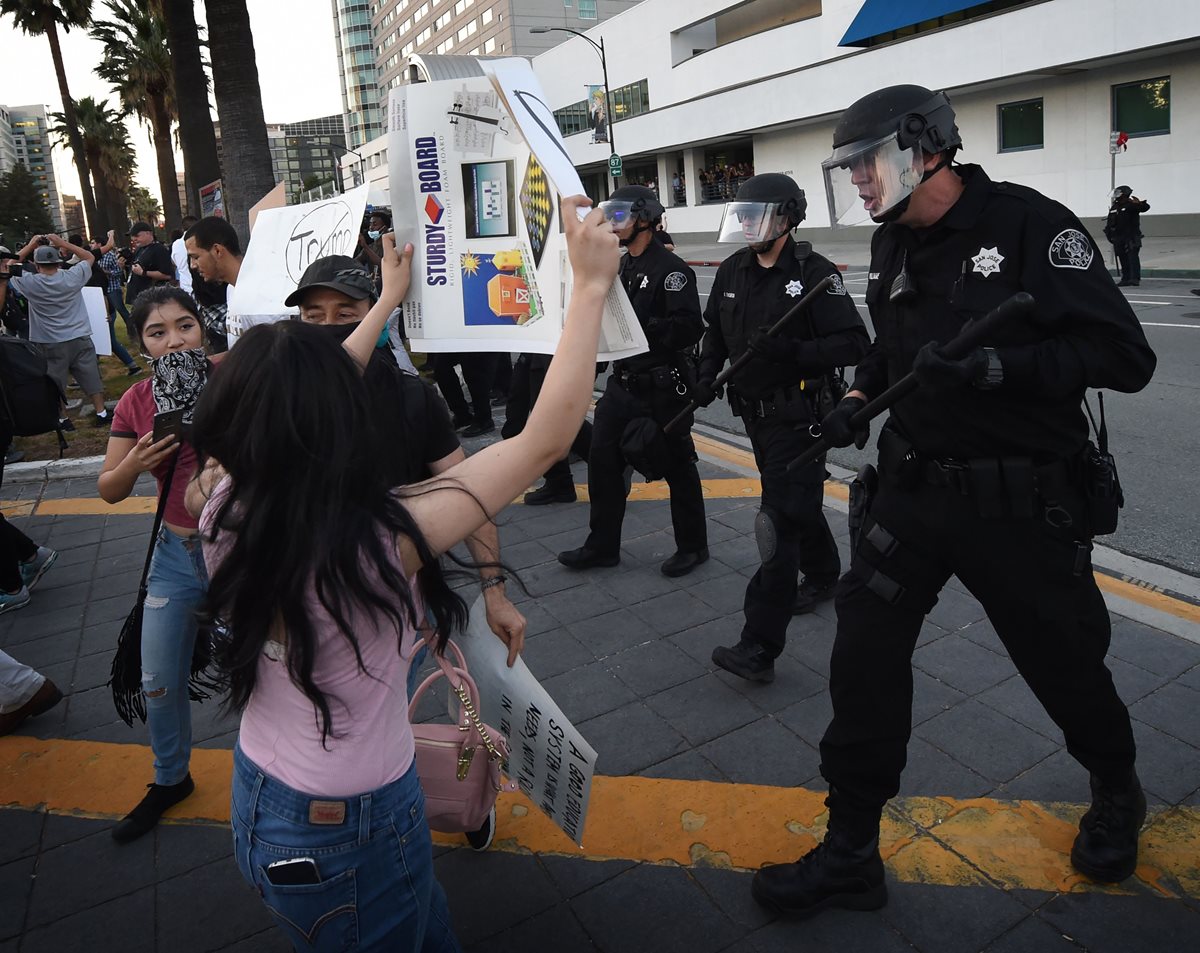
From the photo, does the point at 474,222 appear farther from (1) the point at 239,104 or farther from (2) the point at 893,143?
(1) the point at 239,104

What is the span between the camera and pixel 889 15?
2802 centimetres

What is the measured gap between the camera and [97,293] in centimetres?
966

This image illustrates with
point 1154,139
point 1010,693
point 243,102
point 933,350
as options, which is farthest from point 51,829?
point 1154,139

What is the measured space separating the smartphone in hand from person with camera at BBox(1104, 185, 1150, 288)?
17.0 meters

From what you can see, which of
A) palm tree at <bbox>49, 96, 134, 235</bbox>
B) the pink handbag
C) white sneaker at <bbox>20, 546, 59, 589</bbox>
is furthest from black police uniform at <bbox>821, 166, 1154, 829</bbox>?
palm tree at <bbox>49, 96, 134, 235</bbox>

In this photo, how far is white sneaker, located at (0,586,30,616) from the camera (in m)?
5.00

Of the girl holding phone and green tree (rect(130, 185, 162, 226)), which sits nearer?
the girl holding phone

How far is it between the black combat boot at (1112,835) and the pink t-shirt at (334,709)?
77.2 inches

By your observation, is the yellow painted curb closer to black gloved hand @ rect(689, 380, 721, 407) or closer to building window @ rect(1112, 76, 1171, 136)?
black gloved hand @ rect(689, 380, 721, 407)

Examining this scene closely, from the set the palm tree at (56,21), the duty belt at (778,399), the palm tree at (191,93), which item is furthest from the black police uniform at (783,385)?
the palm tree at (56,21)

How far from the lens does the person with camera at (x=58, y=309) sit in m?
Result: 8.59

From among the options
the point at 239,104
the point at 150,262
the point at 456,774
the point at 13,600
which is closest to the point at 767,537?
the point at 456,774

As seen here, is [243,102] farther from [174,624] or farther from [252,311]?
[174,624]

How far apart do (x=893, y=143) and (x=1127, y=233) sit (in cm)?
1619
